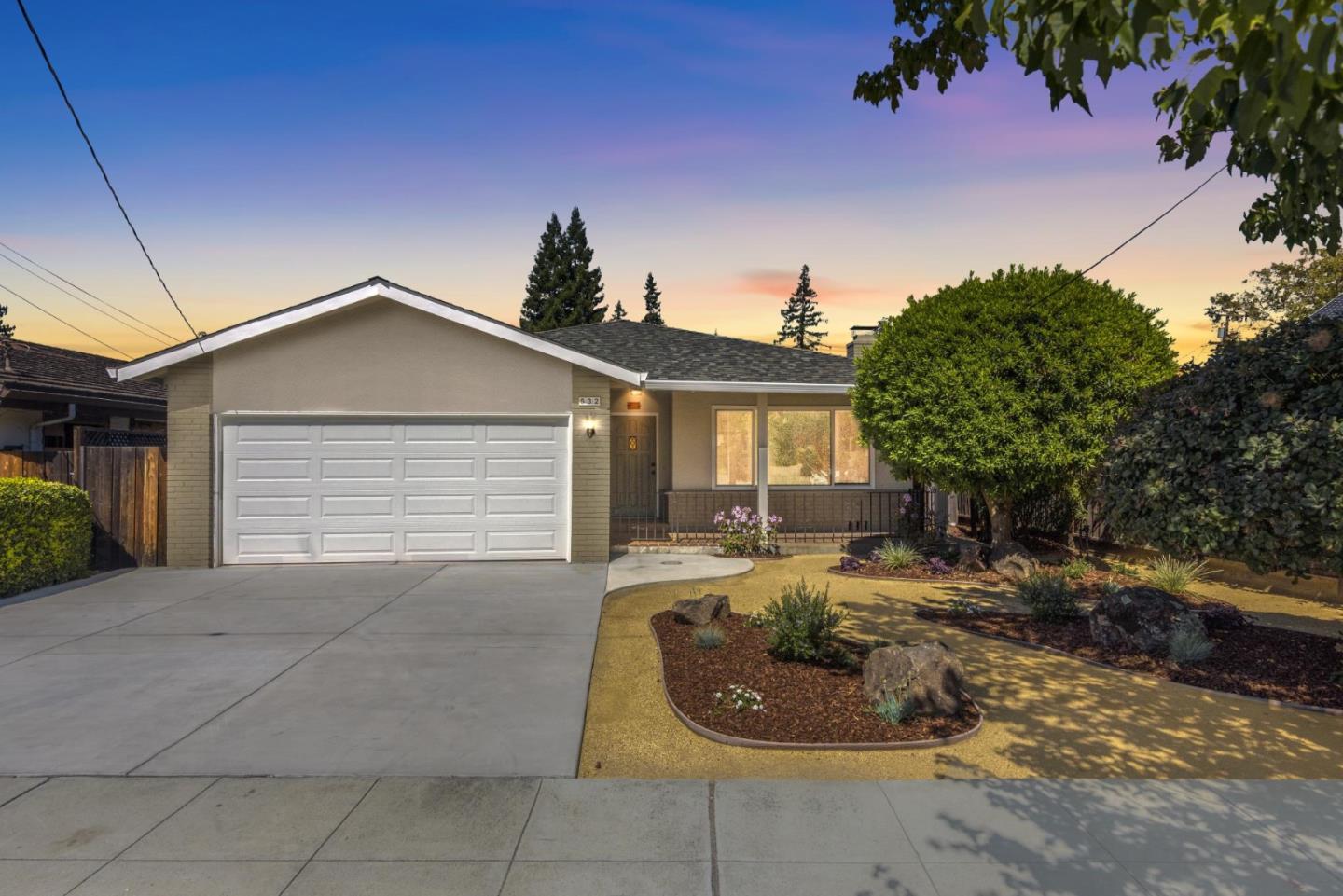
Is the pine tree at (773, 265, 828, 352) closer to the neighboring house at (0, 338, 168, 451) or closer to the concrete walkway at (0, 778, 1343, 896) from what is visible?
the neighboring house at (0, 338, 168, 451)

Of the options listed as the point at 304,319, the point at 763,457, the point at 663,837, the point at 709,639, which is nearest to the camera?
the point at 663,837

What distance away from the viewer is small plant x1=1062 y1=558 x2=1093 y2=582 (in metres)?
10.4

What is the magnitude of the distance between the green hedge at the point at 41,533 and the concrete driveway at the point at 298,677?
57 centimetres

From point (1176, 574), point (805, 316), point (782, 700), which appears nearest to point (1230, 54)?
point (782, 700)

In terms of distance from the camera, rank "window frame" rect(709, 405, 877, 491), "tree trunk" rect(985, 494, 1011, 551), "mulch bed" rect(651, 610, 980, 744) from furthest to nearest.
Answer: "window frame" rect(709, 405, 877, 491) → "tree trunk" rect(985, 494, 1011, 551) → "mulch bed" rect(651, 610, 980, 744)

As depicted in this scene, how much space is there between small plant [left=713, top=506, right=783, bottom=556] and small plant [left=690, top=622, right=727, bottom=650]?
6.06 m

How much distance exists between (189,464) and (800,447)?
36.2ft

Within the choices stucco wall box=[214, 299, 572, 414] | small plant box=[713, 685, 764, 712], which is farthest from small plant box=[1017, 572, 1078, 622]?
stucco wall box=[214, 299, 572, 414]

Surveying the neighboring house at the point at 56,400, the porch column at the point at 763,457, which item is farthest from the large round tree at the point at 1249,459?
the neighboring house at the point at 56,400

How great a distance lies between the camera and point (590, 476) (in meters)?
11.7

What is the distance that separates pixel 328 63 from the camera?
11742 millimetres

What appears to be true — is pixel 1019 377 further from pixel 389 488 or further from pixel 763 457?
pixel 389 488

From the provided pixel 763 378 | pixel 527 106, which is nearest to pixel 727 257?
pixel 763 378

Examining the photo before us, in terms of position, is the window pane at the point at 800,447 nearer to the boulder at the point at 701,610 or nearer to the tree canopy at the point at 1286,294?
the boulder at the point at 701,610
